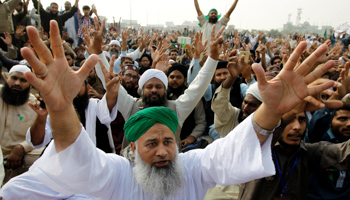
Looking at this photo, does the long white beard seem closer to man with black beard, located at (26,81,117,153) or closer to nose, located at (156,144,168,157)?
nose, located at (156,144,168,157)

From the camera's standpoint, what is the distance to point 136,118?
1.81 meters

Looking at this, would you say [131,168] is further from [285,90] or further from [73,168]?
Answer: [285,90]

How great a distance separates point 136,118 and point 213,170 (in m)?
0.69

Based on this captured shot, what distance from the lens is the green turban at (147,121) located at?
5.77 ft

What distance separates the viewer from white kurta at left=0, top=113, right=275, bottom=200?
1.25m

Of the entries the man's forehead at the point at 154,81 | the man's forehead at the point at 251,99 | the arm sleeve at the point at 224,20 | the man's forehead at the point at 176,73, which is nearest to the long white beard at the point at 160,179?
the man's forehead at the point at 251,99

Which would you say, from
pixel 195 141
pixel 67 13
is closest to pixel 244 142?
pixel 195 141

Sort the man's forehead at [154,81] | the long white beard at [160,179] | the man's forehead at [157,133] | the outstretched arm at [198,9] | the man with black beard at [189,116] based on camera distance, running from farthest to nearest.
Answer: the outstretched arm at [198,9]
the man with black beard at [189,116]
the man's forehead at [154,81]
the man's forehead at [157,133]
the long white beard at [160,179]

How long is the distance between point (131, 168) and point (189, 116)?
214 centimetres

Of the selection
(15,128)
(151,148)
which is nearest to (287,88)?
(151,148)

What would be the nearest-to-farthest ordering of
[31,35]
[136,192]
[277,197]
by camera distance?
[31,35]
[136,192]
[277,197]

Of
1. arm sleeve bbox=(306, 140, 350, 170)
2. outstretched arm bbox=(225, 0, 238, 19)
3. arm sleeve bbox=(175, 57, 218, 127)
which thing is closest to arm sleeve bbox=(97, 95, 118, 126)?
arm sleeve bbox=(175, 57, 218, 127)

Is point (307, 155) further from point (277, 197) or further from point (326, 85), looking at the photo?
point (326, 85)

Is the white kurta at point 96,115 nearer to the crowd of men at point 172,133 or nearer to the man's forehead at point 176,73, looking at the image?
the crowd of men at point 172,133
